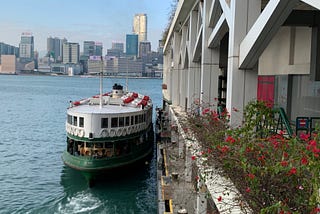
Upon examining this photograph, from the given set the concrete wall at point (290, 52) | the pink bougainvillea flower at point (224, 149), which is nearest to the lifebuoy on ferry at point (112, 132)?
the concrete wall at point (290, 52)

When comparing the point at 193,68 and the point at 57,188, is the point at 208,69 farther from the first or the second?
the point at 57,188

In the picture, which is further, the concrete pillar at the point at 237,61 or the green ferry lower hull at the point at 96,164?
the green ferry lower hull at the point at 96,164

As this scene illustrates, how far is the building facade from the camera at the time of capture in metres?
6.43

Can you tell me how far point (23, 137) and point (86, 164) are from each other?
19.6 meters

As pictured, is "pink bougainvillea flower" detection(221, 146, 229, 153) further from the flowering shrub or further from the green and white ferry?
the green and white ferry

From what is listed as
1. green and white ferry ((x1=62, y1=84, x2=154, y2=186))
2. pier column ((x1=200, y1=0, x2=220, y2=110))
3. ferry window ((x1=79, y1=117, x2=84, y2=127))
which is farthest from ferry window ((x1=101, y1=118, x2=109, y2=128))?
pier column ((x1=200, y1=0, x2=220, y2=110))

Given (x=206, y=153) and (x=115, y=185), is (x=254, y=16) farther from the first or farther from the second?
(x=115, y=185)

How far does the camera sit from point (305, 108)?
15.6 metres

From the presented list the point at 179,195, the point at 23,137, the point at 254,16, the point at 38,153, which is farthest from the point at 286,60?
the point at 23,137

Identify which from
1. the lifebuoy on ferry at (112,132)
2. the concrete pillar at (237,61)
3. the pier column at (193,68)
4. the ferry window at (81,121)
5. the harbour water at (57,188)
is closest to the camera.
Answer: the concrete pillar at (237,61)

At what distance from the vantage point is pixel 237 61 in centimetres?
725

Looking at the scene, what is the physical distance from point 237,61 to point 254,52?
75cm

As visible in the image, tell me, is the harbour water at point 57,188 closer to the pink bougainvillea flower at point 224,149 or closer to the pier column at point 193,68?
the pier column at point 193,68

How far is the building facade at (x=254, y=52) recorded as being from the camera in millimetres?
6434
